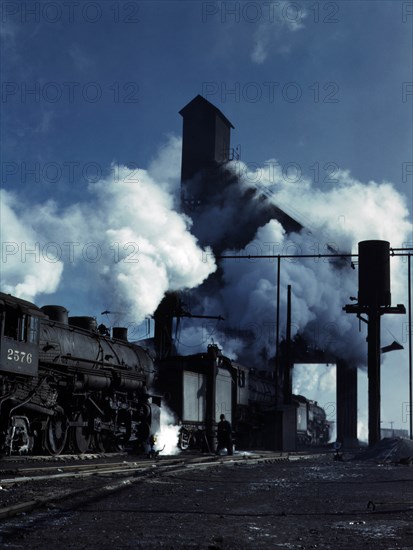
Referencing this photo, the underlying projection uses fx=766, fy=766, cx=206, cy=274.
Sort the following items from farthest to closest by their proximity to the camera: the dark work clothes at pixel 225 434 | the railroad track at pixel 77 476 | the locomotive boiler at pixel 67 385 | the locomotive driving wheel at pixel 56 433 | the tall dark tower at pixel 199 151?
the tall dark tower at pixel 199 151, the dark work clothes at pixel 225 434, the locomotive driving wheel at pixel 56 433, the locomotive boiler at pixel 67 385, the railroad track at pixel 77 476

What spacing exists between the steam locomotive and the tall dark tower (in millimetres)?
27313

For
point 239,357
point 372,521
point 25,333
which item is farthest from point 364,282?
point 372,521

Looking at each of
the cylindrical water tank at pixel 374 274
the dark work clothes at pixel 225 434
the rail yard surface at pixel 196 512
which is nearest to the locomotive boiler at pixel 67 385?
the dark work clothes at pixel 225 434

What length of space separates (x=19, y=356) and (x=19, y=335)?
495mm

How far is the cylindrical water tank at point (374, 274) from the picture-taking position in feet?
122

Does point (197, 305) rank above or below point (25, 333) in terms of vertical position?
above

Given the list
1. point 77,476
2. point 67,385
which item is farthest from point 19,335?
point 77,476

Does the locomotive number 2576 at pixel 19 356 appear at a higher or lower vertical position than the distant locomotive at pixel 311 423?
higher

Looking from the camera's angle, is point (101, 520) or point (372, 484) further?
point (372, 484)

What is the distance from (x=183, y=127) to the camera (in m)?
60.2

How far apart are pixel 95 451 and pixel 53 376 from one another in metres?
3.60

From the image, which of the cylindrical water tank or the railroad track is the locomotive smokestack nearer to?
the railroad track

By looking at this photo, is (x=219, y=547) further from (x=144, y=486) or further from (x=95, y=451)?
(x=95, y=451)

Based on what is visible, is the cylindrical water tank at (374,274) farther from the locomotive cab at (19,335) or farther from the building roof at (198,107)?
the building roof at (198,107)
